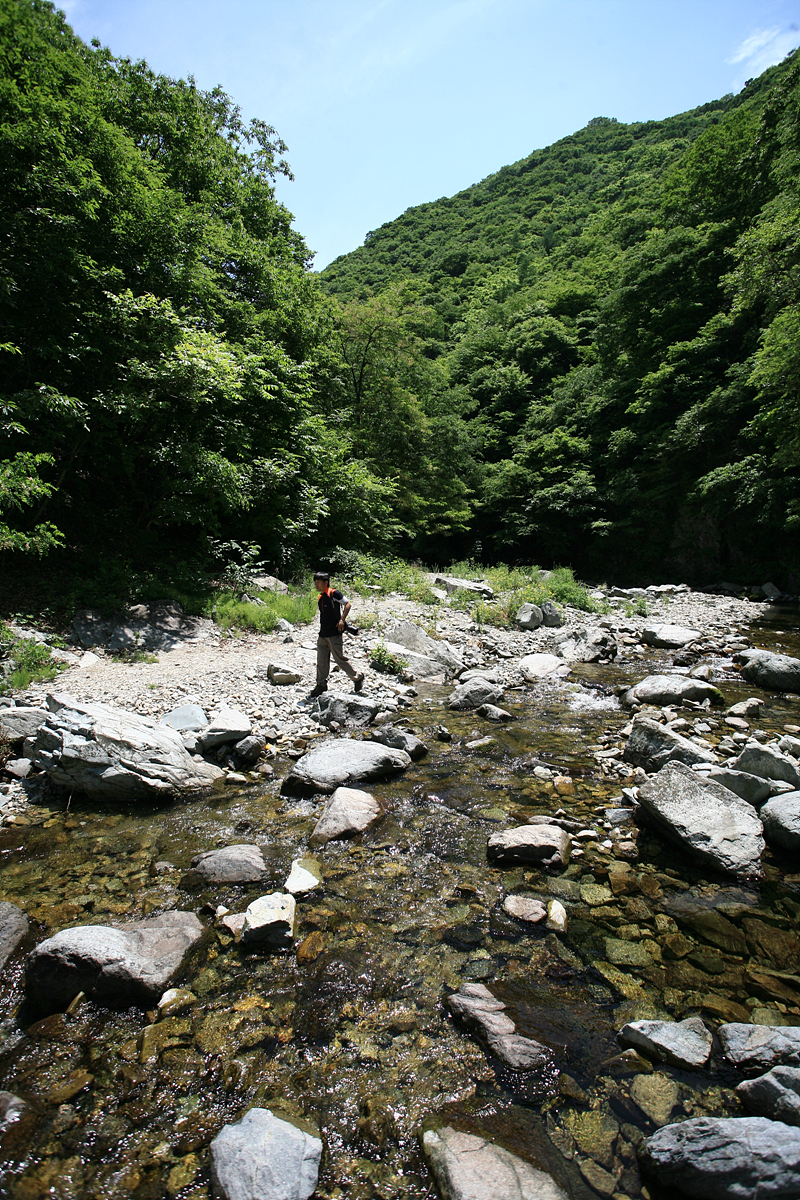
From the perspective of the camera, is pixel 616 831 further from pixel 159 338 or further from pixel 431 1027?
pixel 159 338

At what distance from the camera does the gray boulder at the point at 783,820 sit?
4.32m

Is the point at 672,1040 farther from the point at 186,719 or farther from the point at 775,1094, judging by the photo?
the point at 186,719

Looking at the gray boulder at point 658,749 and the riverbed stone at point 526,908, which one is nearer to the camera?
the riverbed stone at point 526,908

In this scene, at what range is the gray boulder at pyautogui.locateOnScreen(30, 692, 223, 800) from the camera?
A: 5254 mm

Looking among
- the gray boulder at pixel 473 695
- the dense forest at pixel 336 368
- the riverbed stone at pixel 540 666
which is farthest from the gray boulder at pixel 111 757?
the riverbed stone at pixel 540 666

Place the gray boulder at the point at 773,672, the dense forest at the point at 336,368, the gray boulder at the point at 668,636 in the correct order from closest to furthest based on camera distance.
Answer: the gray boulder at the point at 773,672 < the dense forest at the point at 336,368 < the gray boulder at the point at 668,636

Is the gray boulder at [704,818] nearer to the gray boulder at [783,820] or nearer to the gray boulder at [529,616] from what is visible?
the gray boulder at [783,820]

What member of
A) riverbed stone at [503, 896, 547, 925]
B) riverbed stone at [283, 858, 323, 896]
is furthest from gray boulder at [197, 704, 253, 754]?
riverbed stone at [503, 896, 547, 925]

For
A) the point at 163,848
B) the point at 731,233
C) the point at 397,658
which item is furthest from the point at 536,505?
the point at 163,848

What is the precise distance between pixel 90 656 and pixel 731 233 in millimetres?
35173

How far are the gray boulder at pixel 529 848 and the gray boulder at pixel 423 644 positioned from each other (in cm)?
620

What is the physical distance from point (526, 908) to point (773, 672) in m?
8.24

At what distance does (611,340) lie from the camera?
108 feet

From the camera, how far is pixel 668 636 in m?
13.4
